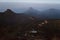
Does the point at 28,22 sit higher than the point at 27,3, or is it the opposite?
the point at 27,3

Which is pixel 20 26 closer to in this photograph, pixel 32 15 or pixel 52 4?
pixel 32 15

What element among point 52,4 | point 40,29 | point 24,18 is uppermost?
point 52,4

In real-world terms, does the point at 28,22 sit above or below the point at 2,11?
below

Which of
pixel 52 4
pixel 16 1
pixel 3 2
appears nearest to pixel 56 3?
pixel 52 4

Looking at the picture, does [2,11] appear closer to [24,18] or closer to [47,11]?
[24,18]

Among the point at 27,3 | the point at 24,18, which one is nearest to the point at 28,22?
the point at 24,18
